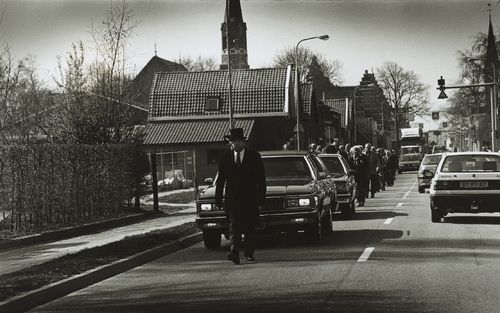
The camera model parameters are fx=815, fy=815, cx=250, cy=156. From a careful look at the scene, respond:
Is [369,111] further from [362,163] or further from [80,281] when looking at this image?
[80,281]

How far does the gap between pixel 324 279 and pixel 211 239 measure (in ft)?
14.8

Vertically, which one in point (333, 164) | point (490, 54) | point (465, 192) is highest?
point (490, 54)

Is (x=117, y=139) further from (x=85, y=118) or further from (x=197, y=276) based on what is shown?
(x=197, y=276)

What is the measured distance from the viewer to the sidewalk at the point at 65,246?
1251 cm

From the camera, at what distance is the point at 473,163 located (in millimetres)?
18672

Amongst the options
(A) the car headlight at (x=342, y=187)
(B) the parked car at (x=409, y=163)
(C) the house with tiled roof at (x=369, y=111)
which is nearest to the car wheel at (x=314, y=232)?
(A) the car headlight at (x=342, y=187)

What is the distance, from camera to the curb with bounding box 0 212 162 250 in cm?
1522

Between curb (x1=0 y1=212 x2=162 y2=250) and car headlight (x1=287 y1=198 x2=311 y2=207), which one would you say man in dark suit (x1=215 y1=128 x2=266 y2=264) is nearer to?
car headlight (x1=287 y1=198 x2=311 y2=207)

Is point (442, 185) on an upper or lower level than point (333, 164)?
lower

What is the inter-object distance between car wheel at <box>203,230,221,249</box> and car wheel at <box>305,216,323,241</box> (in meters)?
1.53

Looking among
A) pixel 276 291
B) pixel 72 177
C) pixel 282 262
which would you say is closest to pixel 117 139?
pixel 72 177

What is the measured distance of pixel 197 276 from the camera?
10445 mm

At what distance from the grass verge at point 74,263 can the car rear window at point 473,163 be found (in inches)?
248

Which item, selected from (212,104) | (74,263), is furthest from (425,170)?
(212,104)
